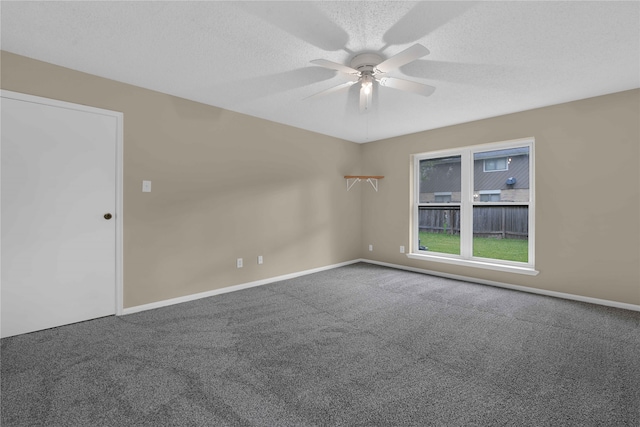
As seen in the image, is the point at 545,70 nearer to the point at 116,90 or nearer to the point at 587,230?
the point at 587,230

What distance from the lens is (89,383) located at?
6.04ft

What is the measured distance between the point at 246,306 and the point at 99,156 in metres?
2.15

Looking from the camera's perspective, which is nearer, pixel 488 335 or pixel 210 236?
pixel 488 335

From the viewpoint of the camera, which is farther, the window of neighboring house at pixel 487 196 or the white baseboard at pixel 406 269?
the window of neighboring house at pixel 487 196

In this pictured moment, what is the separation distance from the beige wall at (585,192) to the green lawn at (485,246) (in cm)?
30

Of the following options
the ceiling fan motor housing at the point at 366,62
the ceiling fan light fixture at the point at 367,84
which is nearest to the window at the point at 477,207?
the ceiling fan light fixture at the point at 367,84

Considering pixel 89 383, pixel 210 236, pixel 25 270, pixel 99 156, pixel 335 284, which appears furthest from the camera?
pixel 335 284

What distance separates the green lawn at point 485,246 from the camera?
410cm

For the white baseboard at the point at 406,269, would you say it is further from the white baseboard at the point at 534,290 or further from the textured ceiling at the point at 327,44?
the textured ceiling at the point at 327,44

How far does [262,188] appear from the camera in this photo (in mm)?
4203

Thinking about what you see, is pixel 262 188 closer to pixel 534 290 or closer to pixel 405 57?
pixel 405 57

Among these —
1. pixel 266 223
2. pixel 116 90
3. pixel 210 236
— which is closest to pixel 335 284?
pixel 266 223

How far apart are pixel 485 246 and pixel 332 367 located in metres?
3.45

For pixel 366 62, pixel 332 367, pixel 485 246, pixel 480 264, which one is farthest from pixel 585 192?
pixel 332 367
